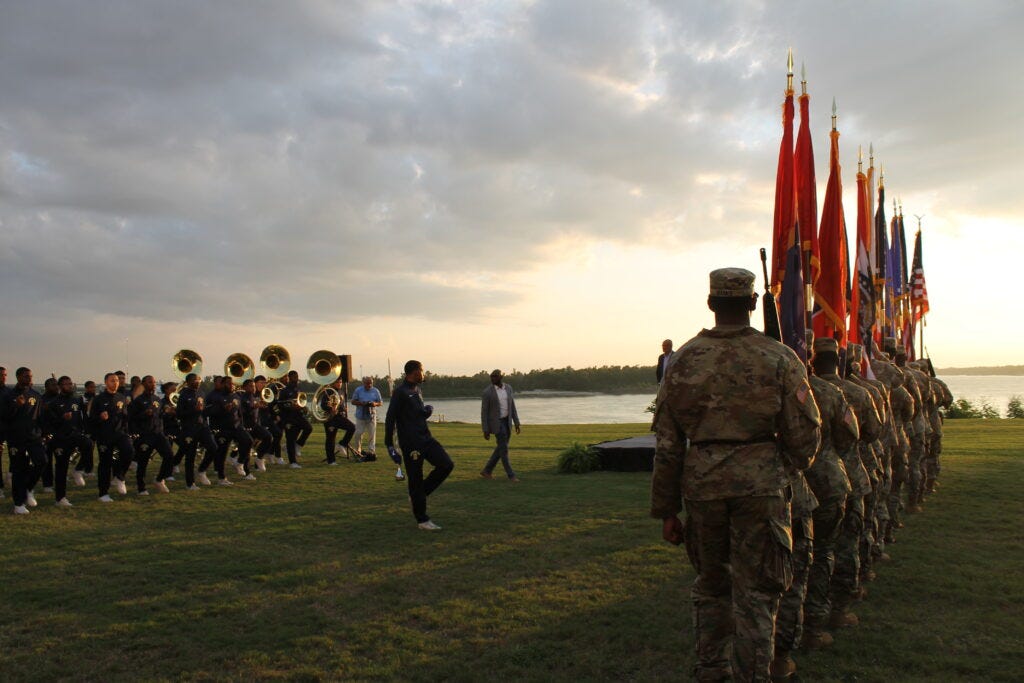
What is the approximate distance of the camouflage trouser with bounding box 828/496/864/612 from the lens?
17.9ft

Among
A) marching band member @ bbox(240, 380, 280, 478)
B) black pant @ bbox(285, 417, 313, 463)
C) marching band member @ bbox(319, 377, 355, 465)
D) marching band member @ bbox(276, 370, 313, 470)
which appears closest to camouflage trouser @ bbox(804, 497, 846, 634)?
marching band member @ bbox(240, 380, 280, 478)

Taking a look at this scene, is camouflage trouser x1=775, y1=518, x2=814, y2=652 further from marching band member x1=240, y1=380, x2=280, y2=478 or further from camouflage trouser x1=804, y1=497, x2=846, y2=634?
marching band member x1=240, y1=380, x2=280, y2=478

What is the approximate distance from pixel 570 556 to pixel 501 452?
239 inches

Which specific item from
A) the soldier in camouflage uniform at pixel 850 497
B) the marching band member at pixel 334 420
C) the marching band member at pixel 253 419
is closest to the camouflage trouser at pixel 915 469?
the soldier in camouflage uniform at pixel 850 497

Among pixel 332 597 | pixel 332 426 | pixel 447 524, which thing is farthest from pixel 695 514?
pixel 332 426

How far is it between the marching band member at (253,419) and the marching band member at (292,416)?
80cm

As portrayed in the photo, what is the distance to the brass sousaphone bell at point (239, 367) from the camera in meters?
20.2

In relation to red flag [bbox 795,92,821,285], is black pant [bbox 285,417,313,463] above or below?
below

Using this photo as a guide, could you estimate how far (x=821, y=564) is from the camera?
5086 mm

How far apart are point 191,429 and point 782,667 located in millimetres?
11475

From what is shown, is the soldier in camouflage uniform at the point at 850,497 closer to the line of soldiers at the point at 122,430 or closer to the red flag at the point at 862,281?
the red flag at the point at 862,281

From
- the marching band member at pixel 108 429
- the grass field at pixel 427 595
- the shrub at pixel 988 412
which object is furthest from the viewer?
the shrub at pixel 988 412

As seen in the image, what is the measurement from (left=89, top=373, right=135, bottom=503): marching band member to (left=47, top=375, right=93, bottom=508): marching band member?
0.25m

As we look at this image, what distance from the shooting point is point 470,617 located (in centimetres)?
579
